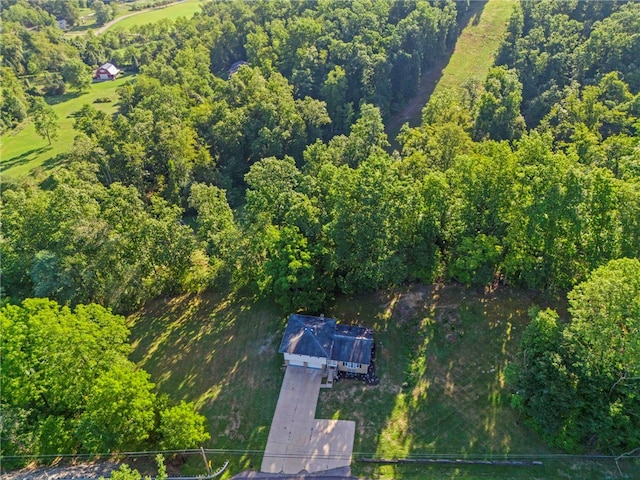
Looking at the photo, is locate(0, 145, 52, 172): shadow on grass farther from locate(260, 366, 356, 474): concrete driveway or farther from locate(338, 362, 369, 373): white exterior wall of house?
locate(338, 362, 369, 373): white exterior wall of house

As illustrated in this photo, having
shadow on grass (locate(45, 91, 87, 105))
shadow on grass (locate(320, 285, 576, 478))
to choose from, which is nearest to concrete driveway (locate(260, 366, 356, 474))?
shadow on grass (locate(320, 285, 576, 478))

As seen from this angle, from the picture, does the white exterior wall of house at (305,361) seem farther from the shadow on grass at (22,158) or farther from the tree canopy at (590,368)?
the shadow on grass at (22,158)

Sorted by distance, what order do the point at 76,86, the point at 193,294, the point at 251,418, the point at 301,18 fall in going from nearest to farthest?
the point at 251,418, the point at 193,294, the point at 301,18, the point at 76,86

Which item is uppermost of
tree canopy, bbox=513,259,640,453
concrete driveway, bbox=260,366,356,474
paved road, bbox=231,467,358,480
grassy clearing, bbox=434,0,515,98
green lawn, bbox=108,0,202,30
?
green lawn, bbox=108,0,202,30

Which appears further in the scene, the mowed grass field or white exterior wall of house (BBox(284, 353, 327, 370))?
white exterior wall of house (BBox(284, 353, 327, 370))

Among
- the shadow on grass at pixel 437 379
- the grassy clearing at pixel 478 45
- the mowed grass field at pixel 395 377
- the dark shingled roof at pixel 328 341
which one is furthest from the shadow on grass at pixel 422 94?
the dark shingled roof at pixel 328 341

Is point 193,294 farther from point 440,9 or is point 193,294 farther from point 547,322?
point 440,9

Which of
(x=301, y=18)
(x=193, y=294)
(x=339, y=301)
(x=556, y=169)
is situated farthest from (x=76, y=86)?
(x=556, y=169)

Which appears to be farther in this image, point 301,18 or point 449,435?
point 301,18
